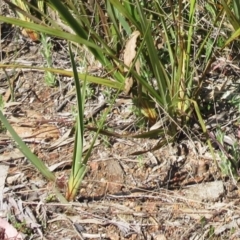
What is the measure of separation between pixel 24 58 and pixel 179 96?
2.55 ft

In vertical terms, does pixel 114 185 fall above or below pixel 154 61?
below

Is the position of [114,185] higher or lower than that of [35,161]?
lower

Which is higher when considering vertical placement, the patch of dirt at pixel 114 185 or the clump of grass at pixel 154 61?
the clump of grass at pixel 154 61

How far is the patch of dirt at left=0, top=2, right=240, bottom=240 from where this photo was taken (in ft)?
6.07

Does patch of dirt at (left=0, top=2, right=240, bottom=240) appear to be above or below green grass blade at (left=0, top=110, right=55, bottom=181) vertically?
below

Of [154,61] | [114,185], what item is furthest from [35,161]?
[154,61]

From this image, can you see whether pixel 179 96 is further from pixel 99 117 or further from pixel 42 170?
pixel 42 170

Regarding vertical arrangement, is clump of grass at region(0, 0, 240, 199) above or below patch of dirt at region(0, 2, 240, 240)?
above

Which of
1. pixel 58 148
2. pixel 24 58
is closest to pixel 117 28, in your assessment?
pixel 58 148

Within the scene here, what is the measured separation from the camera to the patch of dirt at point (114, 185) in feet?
6.07

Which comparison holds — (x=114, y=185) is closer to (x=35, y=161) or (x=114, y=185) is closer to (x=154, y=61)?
(x=35, y=161)

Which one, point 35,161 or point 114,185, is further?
point 114,185

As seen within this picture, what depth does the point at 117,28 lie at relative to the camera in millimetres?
2016

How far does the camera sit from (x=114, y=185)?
1.96m
